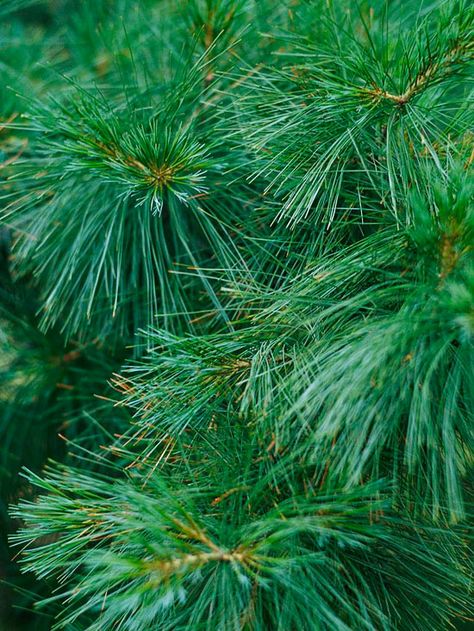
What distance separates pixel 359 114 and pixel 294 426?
0.63 feet

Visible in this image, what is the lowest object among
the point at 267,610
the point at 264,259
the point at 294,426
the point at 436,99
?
the point at 267,610

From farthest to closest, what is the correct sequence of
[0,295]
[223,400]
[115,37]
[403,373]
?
[0,295], [115,37], [223,400], [403,373]

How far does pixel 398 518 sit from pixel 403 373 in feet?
0.35

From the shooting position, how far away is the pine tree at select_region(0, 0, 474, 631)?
0.33m

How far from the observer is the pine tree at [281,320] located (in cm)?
33

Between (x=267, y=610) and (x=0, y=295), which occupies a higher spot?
(x=0, y=295)

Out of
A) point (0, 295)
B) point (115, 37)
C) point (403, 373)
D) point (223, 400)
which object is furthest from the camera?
point (0, 295)

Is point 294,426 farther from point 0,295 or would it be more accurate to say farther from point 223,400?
point 0,295

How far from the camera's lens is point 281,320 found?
409 millimetres

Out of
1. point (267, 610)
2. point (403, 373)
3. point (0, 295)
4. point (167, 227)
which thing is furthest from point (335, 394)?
point (0, 295)

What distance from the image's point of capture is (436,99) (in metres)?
0.42

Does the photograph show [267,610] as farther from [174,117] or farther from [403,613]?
[174,117]

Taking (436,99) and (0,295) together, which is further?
(0,295)

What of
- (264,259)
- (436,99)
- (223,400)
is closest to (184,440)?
(223,400)
